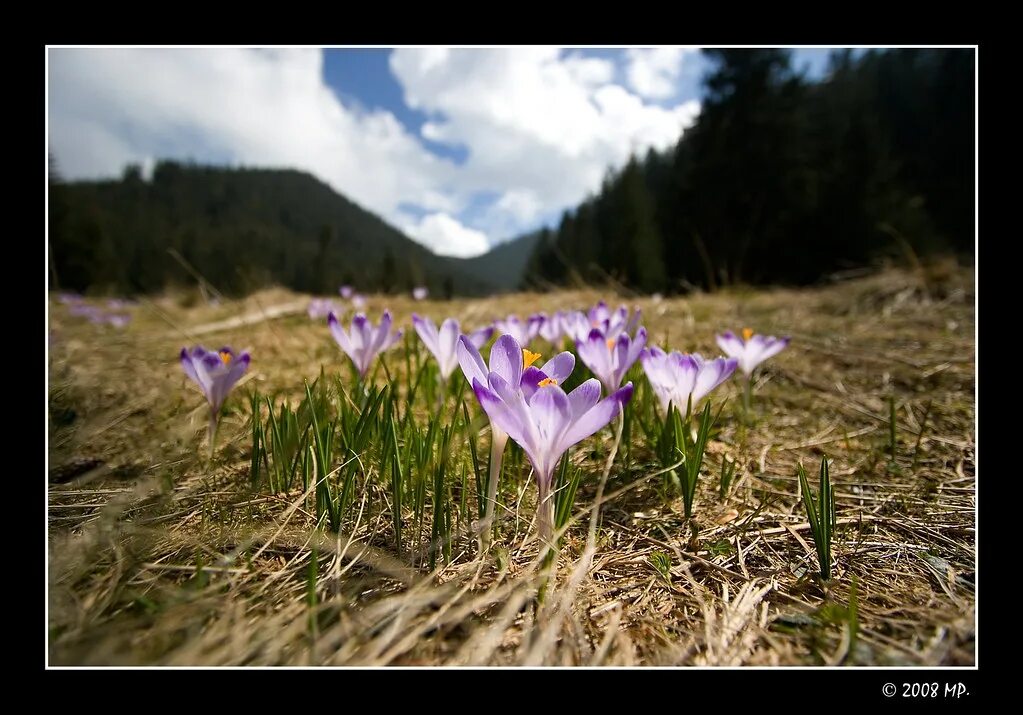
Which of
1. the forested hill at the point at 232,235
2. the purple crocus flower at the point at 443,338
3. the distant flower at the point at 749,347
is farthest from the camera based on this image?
the forested hill at the point at 232,235

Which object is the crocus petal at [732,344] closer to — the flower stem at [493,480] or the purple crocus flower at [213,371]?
the flower stem at [493,480]

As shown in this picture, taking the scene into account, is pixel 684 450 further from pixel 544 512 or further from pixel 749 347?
pixel 749 347

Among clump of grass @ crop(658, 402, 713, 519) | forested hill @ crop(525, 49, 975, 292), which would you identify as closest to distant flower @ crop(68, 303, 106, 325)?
clump of grass @ crop(658, 402, 713, 519)

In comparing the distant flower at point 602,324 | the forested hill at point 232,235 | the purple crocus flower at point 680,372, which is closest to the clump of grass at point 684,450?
the purple crocus flower at point 680,372

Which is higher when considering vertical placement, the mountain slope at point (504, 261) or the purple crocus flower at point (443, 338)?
the mountain slope at point (504, 261)

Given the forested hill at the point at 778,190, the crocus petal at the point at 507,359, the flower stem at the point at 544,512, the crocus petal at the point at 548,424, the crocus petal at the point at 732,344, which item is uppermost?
the forested hill at the point at 778,190
